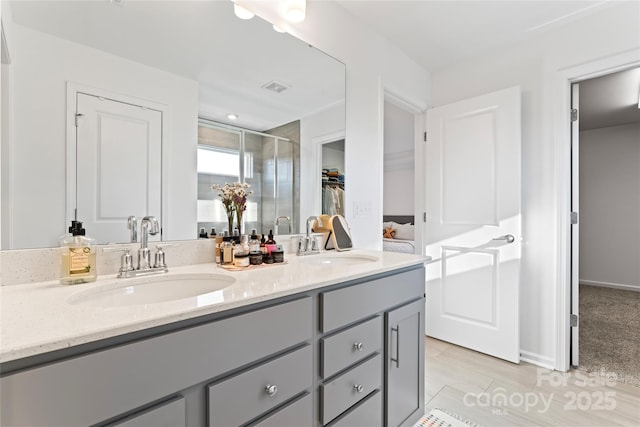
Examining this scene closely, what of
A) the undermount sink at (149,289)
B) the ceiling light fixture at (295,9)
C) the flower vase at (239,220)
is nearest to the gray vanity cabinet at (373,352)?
the undermount sink at (149,289)

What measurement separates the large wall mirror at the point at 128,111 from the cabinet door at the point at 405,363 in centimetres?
82

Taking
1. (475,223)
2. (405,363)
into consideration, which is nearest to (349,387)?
(405,363)

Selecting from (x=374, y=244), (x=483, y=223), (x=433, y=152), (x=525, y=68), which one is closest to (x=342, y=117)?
(x=374, y=244)

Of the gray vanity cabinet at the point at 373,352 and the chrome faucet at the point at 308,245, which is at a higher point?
the chrome faucet at the point at 308,245

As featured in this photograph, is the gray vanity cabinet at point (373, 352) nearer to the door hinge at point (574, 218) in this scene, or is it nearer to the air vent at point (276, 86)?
the air vent at point (276, 86)

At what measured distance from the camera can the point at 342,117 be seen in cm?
199

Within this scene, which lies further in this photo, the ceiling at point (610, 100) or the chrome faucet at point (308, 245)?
the ceiling at point (610, 100)

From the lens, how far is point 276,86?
1.70 metres

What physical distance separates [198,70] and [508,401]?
245 centimetres

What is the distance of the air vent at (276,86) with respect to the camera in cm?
166

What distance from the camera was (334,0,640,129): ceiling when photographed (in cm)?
195

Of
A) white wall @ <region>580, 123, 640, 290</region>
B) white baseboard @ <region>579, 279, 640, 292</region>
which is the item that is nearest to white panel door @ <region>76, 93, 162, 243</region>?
white wall @ <region>580, 123, 640, 290</region>

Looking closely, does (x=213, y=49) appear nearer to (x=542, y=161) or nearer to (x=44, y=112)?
(x=44, y=112)

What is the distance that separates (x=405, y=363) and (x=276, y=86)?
5.19 feet
